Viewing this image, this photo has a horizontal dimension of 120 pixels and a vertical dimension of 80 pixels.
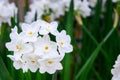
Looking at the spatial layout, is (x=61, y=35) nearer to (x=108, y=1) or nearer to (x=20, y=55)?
(x=20, y=55)

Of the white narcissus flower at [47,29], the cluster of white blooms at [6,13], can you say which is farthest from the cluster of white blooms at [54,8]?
the white narcissus flower at [47,29]

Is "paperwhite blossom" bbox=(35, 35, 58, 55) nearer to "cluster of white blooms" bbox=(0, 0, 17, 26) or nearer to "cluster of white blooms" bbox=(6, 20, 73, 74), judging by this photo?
"cluster of white blooms" bbox=(6, 20, 73, 74)

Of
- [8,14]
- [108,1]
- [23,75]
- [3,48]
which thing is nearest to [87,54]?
[108,1]

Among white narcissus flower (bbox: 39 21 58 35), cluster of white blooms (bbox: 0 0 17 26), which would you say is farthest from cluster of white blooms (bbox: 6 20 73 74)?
cluster of white blooms (bbox: 0 0 17 26)

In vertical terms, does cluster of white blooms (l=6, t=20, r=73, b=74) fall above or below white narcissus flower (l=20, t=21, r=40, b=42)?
below

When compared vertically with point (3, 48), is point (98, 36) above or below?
below

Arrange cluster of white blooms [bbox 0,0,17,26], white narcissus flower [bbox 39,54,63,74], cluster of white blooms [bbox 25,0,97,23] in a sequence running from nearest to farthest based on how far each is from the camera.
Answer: white narcissus flower [bbox 39,54,63,74] → cluster of white blooms [bbox 0,0,17,26] → cluster of white blooms [bbox 25,0,97,23]

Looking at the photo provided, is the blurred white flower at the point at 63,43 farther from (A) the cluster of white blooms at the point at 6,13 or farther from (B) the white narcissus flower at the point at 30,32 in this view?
(A) the cluster of white blooms at the point at 6,13

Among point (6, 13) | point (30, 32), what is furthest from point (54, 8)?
point (30, 32)
